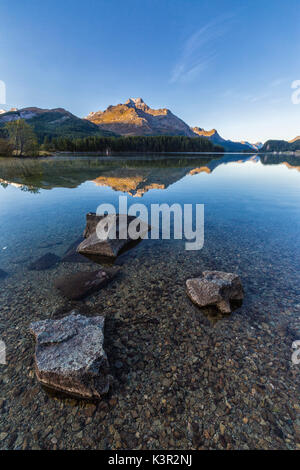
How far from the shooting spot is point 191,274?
977cm

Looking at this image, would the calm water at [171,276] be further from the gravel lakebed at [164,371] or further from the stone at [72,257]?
the stone at [72,257]

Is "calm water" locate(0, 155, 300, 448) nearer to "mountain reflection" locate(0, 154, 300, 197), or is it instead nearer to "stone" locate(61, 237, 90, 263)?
"stone" locate(61, 237, 90, 263)

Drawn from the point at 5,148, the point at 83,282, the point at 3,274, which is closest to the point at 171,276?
the point at 83,282

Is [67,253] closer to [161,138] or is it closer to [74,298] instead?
[74,298]

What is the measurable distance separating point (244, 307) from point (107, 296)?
565 cm

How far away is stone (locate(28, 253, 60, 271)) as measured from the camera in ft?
33.5

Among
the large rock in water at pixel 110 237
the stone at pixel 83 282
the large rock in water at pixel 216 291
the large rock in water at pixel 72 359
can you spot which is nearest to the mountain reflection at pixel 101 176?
the large rock in water at pixel 110 237

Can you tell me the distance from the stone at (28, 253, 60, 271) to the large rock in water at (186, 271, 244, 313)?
296 inches

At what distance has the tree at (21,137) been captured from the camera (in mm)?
97906

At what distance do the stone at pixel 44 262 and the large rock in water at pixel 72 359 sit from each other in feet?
15.9

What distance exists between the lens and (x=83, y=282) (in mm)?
8859

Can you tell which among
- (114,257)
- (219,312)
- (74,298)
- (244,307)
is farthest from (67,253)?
(244,307)

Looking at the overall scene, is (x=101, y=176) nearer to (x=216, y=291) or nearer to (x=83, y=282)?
(x=83, y=282)

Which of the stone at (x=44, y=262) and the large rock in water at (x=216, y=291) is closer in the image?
the large rock in water at (x=216, y=291)
